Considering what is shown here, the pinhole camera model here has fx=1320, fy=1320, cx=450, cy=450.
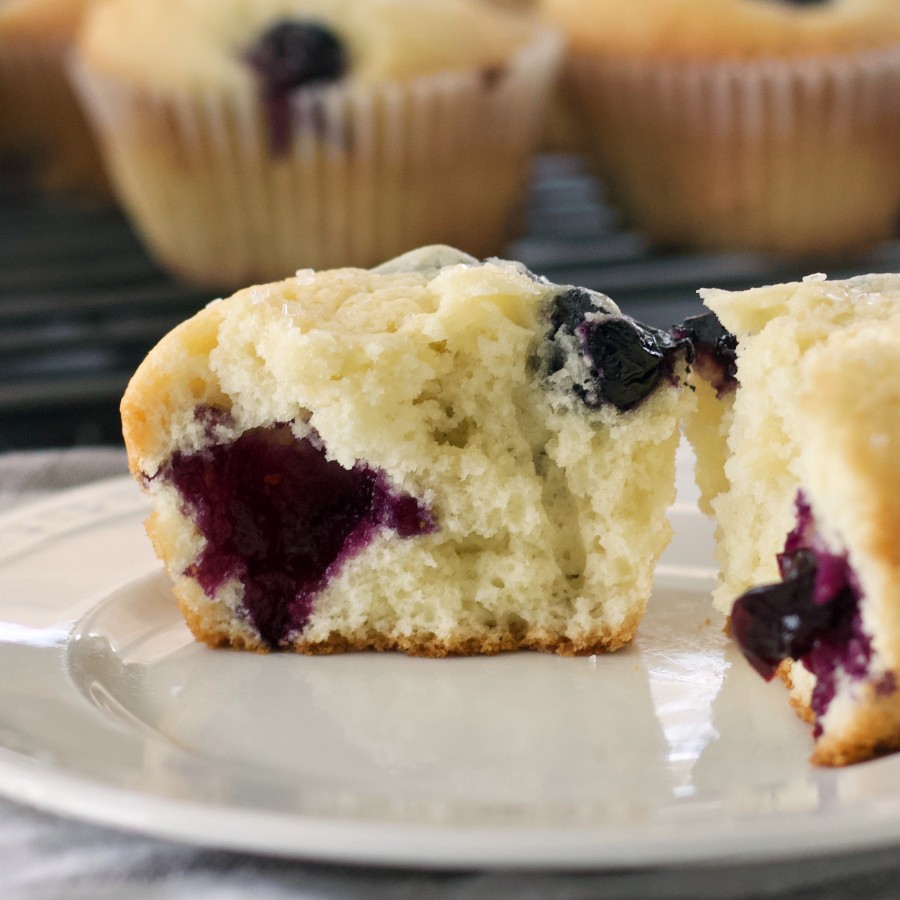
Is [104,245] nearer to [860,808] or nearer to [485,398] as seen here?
[485,398]

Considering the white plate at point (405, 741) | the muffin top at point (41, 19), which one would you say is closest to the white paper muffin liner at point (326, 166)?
the muffin top at point (41, 19)

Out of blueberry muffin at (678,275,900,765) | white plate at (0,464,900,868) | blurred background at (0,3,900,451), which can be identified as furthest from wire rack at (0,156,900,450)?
blueberry muffin at (678,275,900,765)

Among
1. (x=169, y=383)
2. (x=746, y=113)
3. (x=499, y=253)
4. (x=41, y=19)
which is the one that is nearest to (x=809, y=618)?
(x=169, y=383)

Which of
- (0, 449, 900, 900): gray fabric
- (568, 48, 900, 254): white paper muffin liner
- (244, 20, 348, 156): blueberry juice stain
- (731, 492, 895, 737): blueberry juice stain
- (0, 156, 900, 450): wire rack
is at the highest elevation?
(244, 20, 348, 156): blueberry juice stain

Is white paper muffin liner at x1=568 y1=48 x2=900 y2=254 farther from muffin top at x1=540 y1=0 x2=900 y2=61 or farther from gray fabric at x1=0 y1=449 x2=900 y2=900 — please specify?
gray fabric at x1=0 y1=449 x2=900 y2=900

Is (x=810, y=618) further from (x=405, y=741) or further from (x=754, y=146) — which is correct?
(x=754, y=146)
